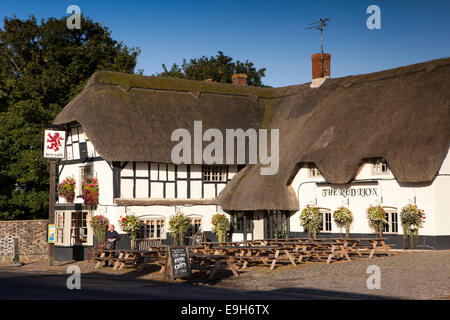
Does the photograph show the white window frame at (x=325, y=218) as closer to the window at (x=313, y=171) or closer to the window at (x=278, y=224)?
the window at (x=313, y=171)

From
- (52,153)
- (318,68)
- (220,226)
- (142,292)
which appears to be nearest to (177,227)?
(220,226)

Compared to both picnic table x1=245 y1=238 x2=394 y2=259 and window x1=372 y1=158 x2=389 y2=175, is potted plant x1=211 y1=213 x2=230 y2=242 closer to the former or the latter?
picnic table x1=245 y1=238 x2=394 y2=259

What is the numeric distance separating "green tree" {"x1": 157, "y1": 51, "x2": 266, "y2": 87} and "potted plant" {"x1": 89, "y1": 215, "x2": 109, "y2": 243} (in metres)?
24.1

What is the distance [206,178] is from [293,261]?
11140 mm

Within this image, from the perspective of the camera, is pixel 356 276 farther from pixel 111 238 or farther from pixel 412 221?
pixel 111 238

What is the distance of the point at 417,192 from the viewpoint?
24.7 metres

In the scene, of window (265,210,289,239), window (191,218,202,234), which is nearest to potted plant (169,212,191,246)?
window (191,218,202,234)

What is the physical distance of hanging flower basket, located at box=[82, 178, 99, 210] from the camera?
1134 inches

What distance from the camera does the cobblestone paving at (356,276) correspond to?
15.4 m

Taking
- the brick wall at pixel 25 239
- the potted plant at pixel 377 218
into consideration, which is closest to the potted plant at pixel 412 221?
the potted plant at pixel 377 218

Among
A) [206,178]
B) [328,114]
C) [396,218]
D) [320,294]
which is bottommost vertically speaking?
[320,294]
